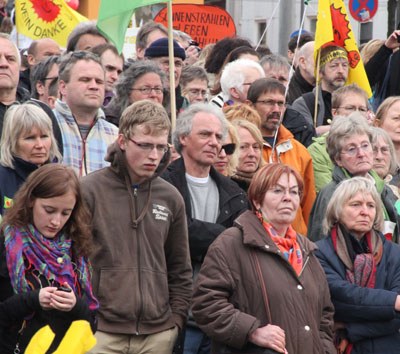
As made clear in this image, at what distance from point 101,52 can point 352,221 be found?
2956 millimetres

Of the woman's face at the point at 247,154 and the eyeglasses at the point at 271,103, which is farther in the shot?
the eyeglasses at the point at 271,103

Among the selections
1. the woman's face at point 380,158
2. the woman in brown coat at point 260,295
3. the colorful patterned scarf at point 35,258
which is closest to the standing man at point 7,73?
the colorful patterned scarf at point 35,258

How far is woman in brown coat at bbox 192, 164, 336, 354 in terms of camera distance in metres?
6.77

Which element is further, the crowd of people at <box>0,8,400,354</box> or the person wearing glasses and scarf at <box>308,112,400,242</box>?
the person wearing glasses and scarf at <box>308,112,400,242</box>

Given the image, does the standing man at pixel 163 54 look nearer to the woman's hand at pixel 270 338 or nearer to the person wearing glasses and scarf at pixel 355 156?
the person wearing glasses and scarf at pixel 355 156

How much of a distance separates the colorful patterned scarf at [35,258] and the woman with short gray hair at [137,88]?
2.25m

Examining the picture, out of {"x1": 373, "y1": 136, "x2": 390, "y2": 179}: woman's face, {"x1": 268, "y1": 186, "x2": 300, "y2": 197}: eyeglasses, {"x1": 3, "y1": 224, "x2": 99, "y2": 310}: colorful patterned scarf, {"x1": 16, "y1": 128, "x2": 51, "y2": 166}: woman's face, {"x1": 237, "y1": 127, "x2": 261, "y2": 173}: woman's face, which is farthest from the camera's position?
{"x1": 373, "y1": 136, "x2": 390, "y2": 179}: woman's face

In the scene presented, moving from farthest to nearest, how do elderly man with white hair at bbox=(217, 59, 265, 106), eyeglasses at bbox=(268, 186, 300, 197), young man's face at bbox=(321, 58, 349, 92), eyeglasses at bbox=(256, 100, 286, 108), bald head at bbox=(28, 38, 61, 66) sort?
young man's face at bbox=(321, 58, 349, 92), bald head at bbox=(28, 38, 61, 66), elderly man with white hair at bbox=(217, 59, 265, 106), eyeglasses at bbox=(256, 100, 286, 108), eyeglasses at bbox=(268, 186, 300, 197)

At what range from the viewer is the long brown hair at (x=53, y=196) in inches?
255

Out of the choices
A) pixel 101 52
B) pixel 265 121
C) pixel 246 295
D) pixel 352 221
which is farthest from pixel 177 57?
pixel 246 295

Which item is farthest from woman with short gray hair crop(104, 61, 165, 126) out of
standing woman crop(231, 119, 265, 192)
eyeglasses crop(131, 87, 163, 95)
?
standing woman crop(231, 119, 265, 192)

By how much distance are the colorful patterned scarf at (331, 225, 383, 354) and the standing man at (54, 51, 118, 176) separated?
1579mm

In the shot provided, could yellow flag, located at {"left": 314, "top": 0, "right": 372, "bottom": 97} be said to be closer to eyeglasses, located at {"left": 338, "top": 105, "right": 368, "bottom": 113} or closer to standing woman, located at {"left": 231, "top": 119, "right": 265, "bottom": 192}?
eyeglasses, located at {"left": 338, "top": 105, "right": 368, "bottom": 113}

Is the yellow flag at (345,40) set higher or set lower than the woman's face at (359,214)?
higher
